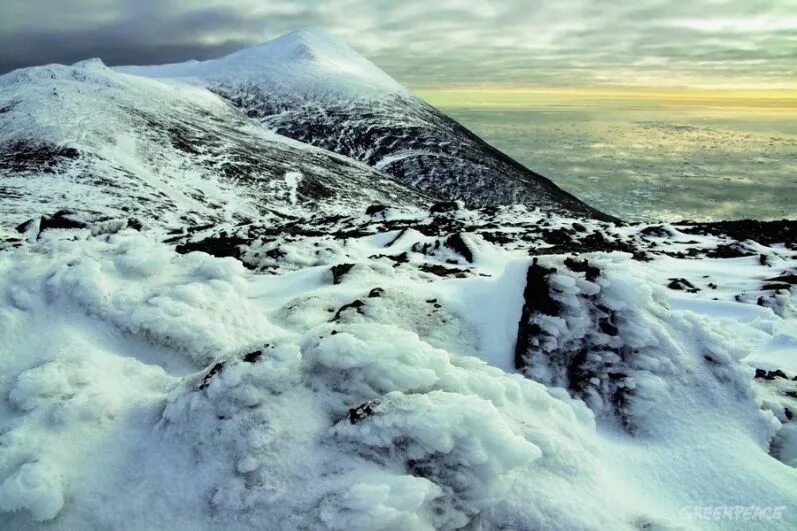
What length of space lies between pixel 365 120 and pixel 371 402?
364 feet

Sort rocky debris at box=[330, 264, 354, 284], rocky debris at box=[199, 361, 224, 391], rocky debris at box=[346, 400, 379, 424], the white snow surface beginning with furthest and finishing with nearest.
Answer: the white snow surface < rocky debris at box=[330, 264, 354, 284] < rocky debris at box=[199, 361, 224, 391] < rocky debris at box=[346, 400, 379, 424]

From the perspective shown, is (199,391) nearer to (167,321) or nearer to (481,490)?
(167,321)

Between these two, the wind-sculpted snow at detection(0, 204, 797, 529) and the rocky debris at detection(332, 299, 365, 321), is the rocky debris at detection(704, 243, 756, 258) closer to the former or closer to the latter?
the wind-sculpted snow at detection(0, 204, 797, 529)

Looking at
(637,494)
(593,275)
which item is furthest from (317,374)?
(593,275)

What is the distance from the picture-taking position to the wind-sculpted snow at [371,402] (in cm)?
366

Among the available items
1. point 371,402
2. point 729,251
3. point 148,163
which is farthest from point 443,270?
point 148,163

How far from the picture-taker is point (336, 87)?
12444 centimetres

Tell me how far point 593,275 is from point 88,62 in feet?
413

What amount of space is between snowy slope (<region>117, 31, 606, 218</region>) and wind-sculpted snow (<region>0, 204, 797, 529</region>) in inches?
2484

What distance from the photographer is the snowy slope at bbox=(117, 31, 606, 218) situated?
8512 centimetres

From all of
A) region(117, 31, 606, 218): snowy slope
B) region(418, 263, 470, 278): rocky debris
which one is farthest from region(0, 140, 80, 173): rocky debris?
region(117, 31, 606, 218): snowy slope

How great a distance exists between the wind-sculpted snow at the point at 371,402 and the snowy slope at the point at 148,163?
27.2m

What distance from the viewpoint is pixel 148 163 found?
49562mm

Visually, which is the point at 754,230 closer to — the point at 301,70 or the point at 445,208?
the point at 445,208
